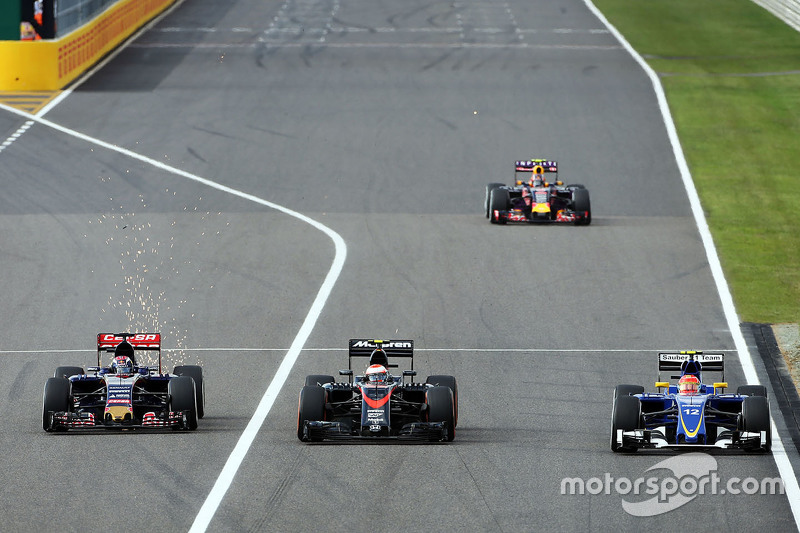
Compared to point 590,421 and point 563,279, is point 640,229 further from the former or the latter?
point 590,421

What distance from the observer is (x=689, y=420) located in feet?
64.8

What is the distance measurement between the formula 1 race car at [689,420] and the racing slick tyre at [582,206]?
54.6 feet

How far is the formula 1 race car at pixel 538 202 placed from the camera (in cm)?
3706

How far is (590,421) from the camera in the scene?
858 inches

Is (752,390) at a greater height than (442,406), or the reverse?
(752,390)

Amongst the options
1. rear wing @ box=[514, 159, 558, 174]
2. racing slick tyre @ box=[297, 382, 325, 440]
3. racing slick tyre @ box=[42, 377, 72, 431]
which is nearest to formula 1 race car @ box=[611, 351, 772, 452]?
racing slick tyre @ box=[297, 382, 325, 440]

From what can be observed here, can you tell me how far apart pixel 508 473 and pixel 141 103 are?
34.8m

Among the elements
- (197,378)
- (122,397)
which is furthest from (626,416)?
(122,397)

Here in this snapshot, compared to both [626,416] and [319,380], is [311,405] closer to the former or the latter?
[319,380]

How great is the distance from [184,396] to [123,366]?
3.55 ft

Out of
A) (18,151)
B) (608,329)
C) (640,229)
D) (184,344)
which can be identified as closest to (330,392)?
(184,344)

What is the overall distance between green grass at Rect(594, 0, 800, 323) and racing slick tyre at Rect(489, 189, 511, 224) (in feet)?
16.9

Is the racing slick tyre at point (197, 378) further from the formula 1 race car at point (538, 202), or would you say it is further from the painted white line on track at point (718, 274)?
the formula 1 race car at point (538, 202)

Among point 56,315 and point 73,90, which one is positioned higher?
point 56,315
